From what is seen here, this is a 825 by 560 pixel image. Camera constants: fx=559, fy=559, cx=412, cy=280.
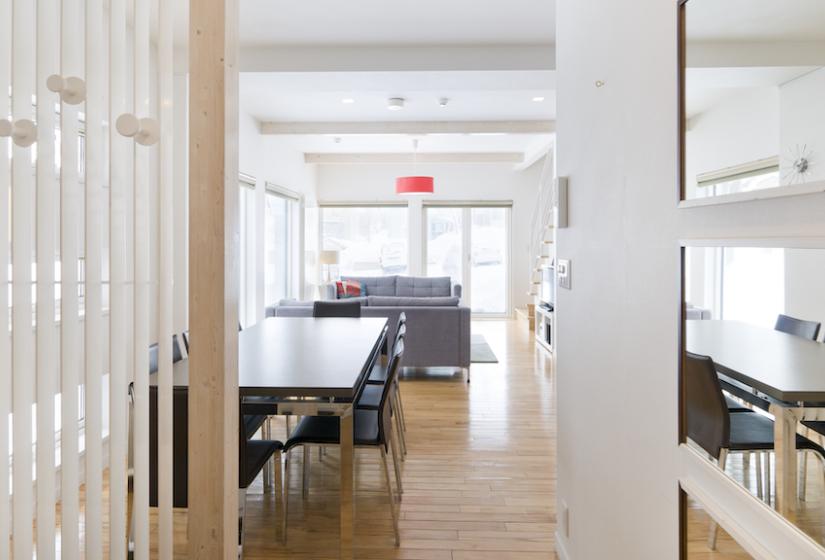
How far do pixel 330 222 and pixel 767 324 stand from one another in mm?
10058

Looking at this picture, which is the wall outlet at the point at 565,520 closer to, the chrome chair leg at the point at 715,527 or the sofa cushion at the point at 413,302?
the chrome chair leg at the point at 715,527

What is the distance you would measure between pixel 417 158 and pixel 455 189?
1.12 m

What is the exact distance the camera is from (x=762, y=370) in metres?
0.86

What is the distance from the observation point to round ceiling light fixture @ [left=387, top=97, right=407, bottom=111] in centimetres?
566

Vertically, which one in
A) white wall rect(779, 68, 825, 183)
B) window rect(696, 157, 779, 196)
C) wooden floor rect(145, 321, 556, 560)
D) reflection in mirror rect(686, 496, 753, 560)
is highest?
white wall rect(779, 68, 825, 183)

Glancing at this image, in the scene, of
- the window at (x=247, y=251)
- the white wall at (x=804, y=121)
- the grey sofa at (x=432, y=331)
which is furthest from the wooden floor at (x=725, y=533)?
the window at (x=247, y=251)

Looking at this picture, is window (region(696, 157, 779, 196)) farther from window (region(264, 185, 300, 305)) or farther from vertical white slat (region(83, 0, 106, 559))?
window (region(264, 185, 300, 305))

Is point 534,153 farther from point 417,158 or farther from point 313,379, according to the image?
point 313,379

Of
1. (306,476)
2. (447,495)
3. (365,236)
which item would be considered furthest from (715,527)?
(365,236)

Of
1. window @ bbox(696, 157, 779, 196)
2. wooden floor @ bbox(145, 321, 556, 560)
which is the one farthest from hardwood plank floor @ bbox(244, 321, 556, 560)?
window @ bbox(696, 157, 779, 196)

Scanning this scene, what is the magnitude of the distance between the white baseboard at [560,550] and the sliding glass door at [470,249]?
321 inches

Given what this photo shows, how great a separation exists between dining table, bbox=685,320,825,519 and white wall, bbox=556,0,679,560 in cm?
27

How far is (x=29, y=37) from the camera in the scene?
136 centimetres

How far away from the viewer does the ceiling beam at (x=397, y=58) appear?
13.9ft
